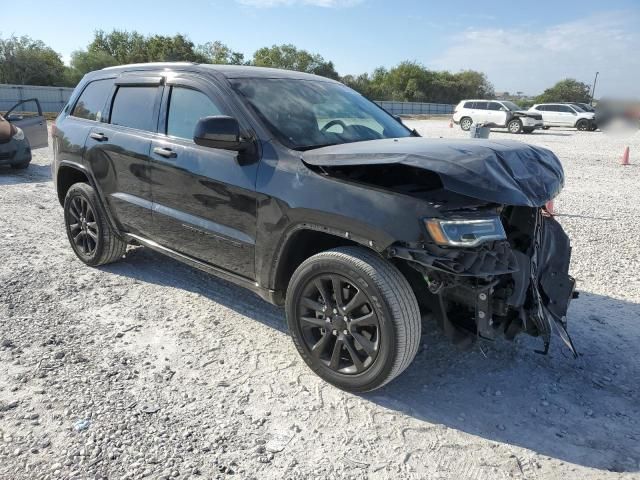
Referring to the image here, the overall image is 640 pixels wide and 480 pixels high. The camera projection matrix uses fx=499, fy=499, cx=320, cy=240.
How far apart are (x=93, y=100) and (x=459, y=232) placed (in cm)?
388

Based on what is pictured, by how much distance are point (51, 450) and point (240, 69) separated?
9.26 ft

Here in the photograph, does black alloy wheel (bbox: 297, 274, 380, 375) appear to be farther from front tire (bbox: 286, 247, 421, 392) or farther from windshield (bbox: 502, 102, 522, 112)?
windshield (bbox: 502, 102, 522, 112)

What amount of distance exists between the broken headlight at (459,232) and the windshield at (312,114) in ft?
3.55

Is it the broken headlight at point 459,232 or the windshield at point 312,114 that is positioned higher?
the windshield at point 312,114

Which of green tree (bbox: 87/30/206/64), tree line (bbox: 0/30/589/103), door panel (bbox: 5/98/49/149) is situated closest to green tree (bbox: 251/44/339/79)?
tree line (bbox: 0/30/589/103)

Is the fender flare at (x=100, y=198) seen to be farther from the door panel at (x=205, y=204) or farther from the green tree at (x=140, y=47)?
the green tree at (x=140, y=47)

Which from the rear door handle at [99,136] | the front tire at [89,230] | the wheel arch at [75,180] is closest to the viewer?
the rear door handle at [99,136]

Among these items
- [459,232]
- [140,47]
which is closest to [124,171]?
[459,232]

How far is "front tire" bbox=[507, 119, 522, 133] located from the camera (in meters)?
26.1

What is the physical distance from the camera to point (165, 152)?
12.3 ft

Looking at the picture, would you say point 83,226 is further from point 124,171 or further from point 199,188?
point 199,188

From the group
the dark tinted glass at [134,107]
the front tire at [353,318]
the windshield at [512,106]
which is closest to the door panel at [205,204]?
the dark tinted glass at [134,107]

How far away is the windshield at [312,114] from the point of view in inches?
130

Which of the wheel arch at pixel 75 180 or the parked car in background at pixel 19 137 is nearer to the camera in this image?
the wheel arch at pixel 75 180
